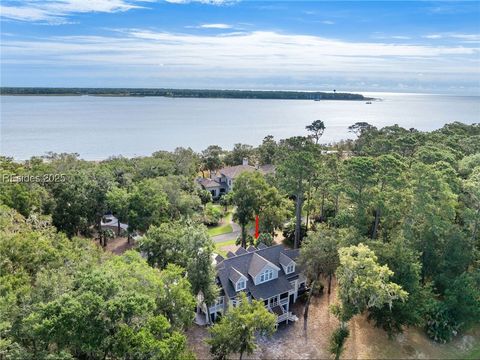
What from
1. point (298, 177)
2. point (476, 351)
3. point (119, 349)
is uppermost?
point (298, 177)

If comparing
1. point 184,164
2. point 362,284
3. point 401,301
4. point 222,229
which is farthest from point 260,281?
point 184,164

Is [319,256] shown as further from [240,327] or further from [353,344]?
[240,327]

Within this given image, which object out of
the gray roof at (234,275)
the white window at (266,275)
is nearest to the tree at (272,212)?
the white window at (266,275)

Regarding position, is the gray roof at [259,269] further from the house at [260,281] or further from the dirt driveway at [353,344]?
the dirt driveway at [353,344]

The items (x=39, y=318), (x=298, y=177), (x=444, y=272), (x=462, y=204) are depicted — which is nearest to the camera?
(x=39, y=318)

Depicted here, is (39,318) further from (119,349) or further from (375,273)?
(375,273)

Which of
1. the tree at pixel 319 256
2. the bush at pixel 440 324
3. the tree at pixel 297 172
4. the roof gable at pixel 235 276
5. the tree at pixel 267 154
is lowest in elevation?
the bush at pixel 440 324

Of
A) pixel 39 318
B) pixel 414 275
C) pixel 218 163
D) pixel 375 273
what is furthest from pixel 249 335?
pixel 218 163

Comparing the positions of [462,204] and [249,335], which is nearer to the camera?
[249,335]
